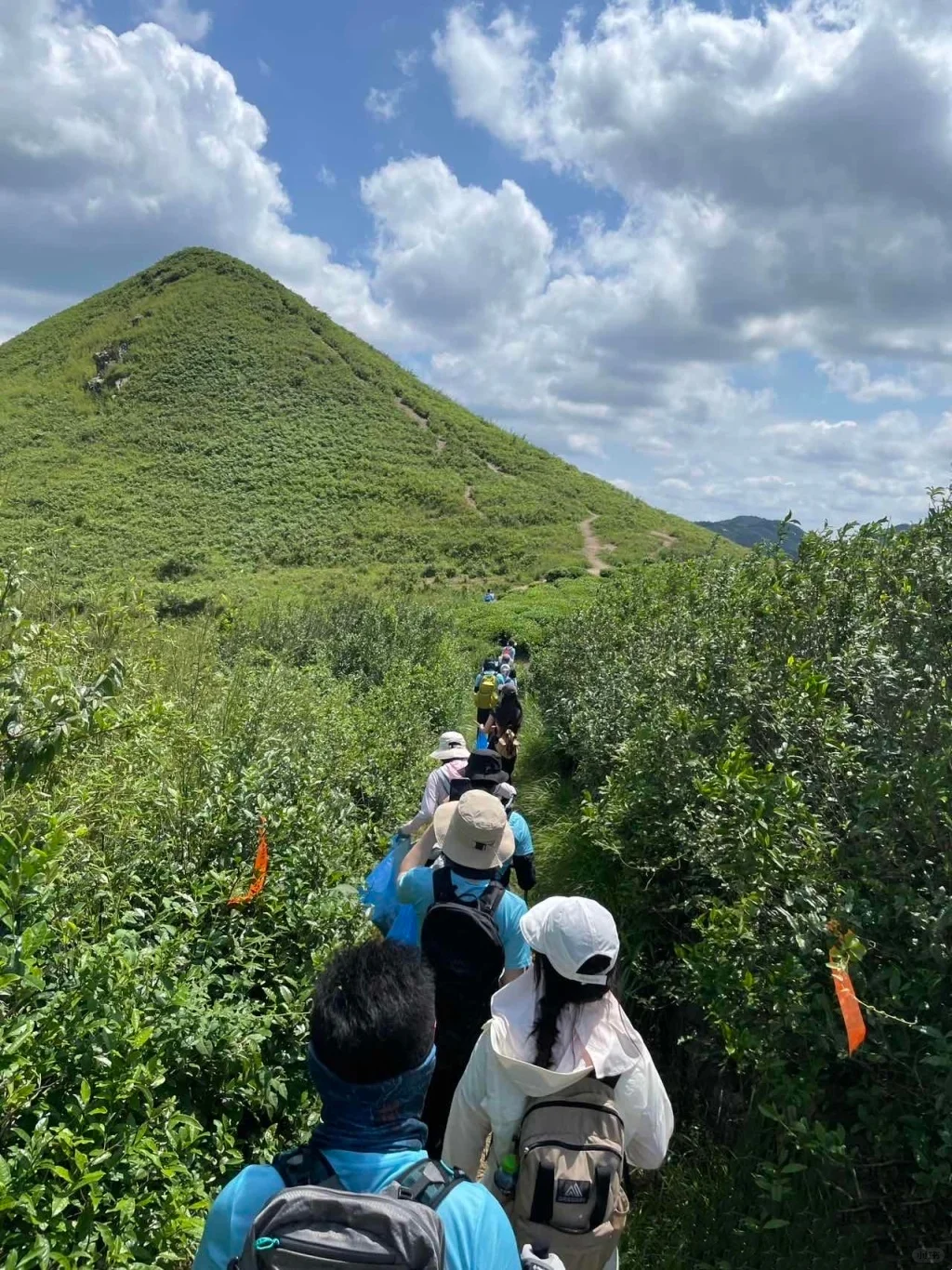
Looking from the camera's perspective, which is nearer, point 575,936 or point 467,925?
point 575,936

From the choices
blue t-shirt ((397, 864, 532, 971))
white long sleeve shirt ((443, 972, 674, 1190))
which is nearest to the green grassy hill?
blue t-shirt ((397, 864, 532, 971))

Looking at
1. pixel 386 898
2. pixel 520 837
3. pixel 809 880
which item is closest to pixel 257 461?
pixel 520 837

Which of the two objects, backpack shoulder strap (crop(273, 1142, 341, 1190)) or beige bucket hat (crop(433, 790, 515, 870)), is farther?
beige bucket hat (crop(433, 790, 515, 870))

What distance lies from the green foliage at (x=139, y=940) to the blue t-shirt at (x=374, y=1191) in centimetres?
93

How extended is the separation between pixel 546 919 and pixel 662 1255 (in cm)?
179

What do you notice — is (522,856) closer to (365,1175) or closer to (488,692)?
(365,1175)

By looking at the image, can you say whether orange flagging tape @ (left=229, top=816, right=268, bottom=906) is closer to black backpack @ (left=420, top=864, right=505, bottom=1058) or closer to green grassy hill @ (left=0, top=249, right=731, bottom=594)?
black backpack @ (left=420, top=864, right=505, bottom=1058)

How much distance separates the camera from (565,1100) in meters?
2.09

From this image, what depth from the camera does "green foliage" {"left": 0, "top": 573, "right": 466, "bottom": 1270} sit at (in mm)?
2201

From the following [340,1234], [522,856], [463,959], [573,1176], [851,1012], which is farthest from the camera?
[522,856]

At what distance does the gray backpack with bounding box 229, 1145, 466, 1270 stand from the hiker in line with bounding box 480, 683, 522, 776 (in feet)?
24.6

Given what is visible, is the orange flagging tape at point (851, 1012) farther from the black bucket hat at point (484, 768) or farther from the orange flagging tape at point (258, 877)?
the orange flagging tape at point (258, 877)

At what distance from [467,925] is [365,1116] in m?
1.42

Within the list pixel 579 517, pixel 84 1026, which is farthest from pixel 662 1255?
pixel 579 517
